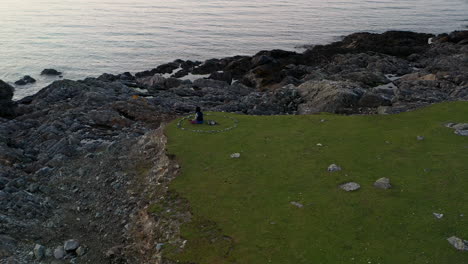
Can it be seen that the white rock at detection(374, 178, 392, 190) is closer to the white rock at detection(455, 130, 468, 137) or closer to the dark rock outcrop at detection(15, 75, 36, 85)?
the white rock at detection(455, 130, 468, 137)

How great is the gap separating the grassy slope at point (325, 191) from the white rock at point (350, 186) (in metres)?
0.44

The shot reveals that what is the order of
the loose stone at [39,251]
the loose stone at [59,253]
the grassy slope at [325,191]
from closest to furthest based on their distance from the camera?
the grassy slope at [325,191] < the loose stone at [39,251] < the loose stone at [59,253]

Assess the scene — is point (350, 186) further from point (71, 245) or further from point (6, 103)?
point (6, 103)

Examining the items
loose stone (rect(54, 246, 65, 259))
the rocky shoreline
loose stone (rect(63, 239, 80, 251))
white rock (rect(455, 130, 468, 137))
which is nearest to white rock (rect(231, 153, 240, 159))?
the rocky shoreline

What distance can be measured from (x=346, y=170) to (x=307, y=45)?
84810 mm

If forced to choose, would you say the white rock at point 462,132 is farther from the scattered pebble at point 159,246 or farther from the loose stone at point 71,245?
the loose stone at point 71,245

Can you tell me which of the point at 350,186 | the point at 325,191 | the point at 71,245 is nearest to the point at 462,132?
the point at 350,186

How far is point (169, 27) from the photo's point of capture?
128 metres

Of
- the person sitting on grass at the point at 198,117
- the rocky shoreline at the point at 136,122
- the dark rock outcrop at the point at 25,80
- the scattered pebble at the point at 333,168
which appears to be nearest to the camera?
the rocky shoreline at the point at 136,122

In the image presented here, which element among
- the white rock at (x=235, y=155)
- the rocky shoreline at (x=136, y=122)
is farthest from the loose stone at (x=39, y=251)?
the white rock at (x=235, y=155)

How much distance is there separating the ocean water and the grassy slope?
5678cm

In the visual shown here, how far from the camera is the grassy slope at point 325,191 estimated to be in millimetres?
17344

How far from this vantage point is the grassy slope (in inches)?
683

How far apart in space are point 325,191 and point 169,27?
116376 millimetres
